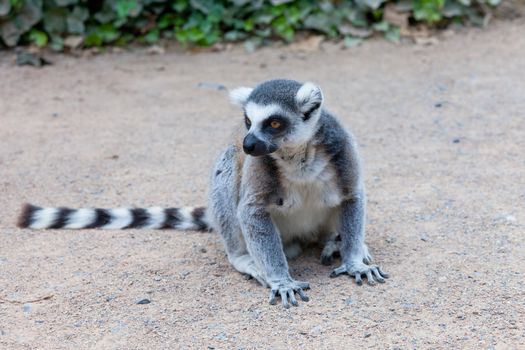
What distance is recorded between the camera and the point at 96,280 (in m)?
4.93

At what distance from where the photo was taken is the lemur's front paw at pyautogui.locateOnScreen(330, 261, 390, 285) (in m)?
4.68

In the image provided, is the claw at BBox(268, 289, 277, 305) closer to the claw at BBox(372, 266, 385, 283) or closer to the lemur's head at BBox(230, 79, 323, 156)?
the claw at BBox(372, 266, 385, 283)

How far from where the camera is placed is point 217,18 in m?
10.7

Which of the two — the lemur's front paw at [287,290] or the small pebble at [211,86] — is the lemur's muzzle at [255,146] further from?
the small pebble at [211,86]

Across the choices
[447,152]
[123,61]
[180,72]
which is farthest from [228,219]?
[123,61]

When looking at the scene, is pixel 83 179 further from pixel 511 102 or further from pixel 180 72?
pixel 511 102

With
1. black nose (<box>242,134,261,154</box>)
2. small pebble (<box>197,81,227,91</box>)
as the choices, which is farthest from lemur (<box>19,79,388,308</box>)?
small pebble (<box>197,81,227,91</box>)

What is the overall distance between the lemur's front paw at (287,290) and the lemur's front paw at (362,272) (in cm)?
29

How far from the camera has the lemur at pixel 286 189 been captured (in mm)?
4625

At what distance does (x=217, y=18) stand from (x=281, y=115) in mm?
6353

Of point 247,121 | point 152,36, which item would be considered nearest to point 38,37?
point 152,36

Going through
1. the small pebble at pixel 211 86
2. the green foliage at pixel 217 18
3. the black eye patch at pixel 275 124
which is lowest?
the small pebble at pixel 211 86

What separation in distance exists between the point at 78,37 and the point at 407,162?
18.7 ft

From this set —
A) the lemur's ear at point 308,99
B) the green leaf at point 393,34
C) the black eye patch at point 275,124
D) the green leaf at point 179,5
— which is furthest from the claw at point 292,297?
the green leaf at point 179,5
